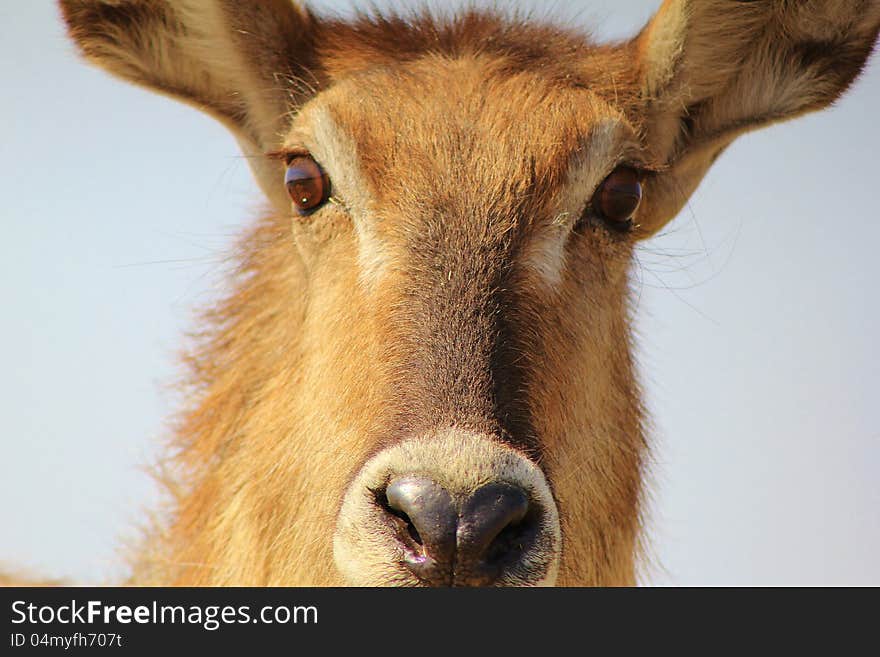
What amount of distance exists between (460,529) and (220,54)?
403 centimetres

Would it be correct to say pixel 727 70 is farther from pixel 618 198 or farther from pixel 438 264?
pixel 438 264

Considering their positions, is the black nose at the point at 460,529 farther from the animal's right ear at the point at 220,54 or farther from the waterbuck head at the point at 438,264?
the animal's right ear at the point at 220,54

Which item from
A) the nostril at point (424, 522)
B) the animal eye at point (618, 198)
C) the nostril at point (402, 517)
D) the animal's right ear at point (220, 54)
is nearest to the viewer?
the nostril at point (424, 522)

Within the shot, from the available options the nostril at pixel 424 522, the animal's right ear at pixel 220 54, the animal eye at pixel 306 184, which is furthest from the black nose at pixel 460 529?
the animal's right ear at pixel 220 54

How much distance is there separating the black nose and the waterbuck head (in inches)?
0.4

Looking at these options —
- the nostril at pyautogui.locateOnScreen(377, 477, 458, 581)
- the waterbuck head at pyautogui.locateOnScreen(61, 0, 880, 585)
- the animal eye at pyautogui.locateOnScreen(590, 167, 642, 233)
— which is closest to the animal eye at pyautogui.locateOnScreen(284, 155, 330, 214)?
the waterbuck head at pyautogui.locateOnScreen(61, 0, 880, 585)

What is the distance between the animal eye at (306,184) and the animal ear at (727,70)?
232 centimetres

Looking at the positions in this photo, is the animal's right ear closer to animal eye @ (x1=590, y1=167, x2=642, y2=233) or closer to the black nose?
animal eye @ (x1=590, y1=167, x2=642, y2=233)

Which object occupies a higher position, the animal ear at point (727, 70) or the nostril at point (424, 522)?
the animal ear at point (727, 70)

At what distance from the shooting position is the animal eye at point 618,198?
267 inches

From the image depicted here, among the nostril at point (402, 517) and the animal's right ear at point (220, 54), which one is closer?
the nostril at point (402, 517)
